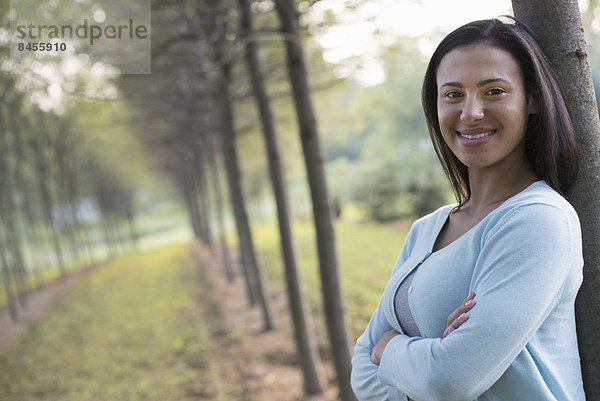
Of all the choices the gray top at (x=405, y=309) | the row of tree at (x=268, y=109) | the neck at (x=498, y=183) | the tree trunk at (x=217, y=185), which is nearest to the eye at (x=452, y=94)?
the neck at (x=498, y=183)

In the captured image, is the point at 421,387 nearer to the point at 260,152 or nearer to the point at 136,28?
the point at 136,28

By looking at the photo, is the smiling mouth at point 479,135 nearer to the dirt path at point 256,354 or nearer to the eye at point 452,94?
the eye at point 452,94

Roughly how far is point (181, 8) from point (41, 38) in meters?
1.85

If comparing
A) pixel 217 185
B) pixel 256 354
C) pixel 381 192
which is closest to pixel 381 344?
pixel 256 354

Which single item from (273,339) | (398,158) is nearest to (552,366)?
(273,339)

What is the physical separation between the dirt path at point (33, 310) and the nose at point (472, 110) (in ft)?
41.5

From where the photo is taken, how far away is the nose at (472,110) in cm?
124

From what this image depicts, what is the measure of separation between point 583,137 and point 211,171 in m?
12.7

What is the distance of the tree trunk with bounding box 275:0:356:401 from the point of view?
13.3ft

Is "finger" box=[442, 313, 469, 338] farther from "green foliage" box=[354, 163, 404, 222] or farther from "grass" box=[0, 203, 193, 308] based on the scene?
"grass" box=[0, 203, 193, 308]

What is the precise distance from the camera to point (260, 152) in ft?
51.8

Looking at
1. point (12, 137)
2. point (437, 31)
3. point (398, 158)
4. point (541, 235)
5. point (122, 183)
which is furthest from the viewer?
point (122, 183)

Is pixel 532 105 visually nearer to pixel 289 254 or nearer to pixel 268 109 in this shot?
pixel 268 109

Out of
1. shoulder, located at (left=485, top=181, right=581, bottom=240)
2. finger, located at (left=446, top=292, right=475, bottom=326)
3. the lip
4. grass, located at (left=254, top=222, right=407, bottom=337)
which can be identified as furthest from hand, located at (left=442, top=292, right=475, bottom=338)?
grass, located at (left=254, top=222, right=407, bottom=337)
